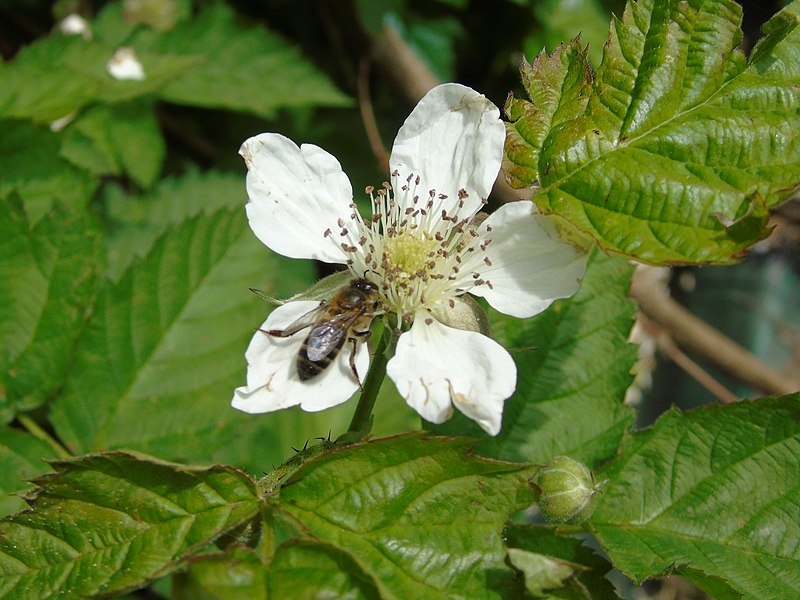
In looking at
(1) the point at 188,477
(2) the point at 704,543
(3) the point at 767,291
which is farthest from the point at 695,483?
(3) the point at 767,291

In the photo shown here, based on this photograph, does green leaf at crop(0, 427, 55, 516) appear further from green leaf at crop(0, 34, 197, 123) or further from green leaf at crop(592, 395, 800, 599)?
green leaf at crop(592, 395, 800, 599)

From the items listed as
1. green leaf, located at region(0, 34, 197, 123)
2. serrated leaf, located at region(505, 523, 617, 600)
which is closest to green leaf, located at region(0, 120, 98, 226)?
green leaf, located at region(0, 34, 197, 123)

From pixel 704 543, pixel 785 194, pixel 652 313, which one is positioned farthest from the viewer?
pixel 652 313

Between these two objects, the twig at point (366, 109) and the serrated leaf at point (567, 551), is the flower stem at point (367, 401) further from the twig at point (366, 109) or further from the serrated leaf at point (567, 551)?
the twig at point (366, 109)

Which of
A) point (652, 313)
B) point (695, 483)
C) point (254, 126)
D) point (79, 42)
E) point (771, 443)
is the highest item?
point (79, 42)

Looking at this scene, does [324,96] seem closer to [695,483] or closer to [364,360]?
[364,360]
